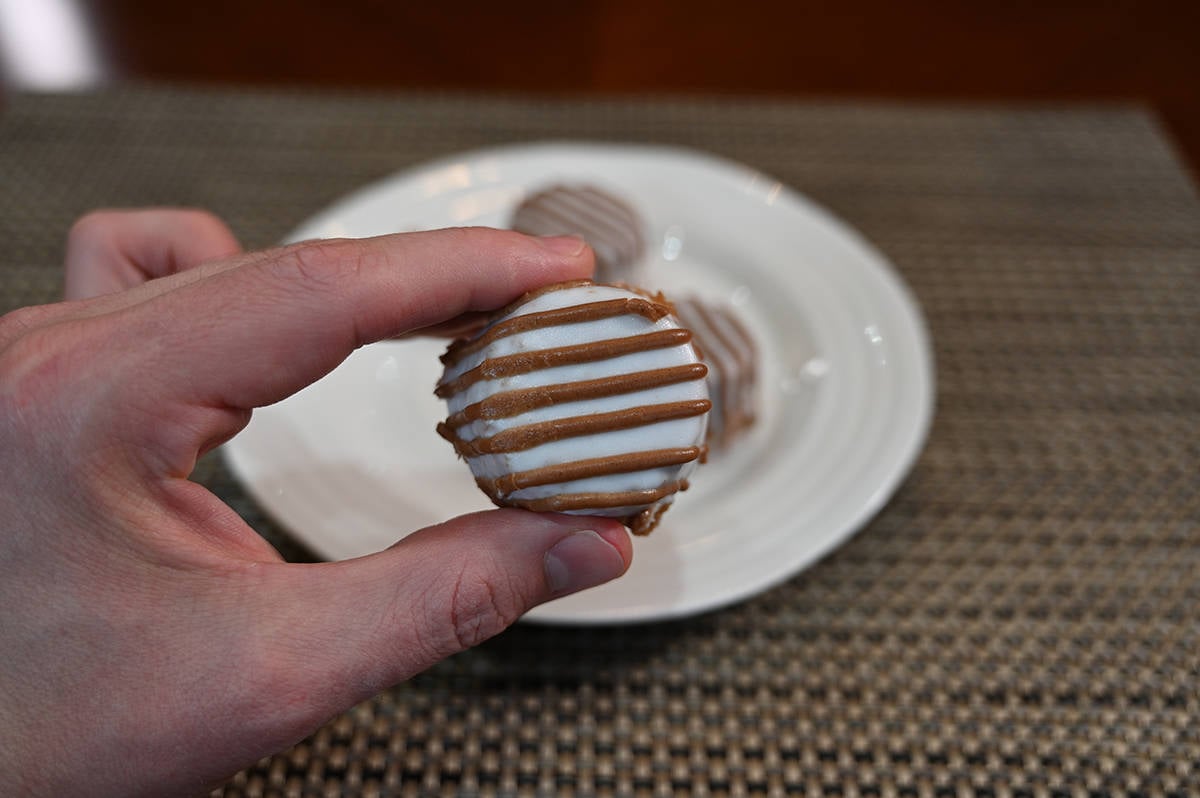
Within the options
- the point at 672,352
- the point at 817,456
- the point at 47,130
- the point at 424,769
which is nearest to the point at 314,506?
the point at 424,769

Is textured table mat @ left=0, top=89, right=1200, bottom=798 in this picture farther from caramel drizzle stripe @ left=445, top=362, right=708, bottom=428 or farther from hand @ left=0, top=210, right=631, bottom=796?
caramel drizzle stripe @ left=445, top=362, right=708, bottom=428

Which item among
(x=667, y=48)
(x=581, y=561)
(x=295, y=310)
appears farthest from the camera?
(x=667, y=48)

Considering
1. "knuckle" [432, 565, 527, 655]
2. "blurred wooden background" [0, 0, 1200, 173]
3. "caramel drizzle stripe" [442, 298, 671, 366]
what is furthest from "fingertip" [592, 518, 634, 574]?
"blurred wooden background" [0, 0, 1200, 173]

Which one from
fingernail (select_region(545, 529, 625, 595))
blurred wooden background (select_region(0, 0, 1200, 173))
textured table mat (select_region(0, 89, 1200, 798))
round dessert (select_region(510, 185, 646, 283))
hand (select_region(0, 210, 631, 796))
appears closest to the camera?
hand (select_region(0, 210, 631, 796))

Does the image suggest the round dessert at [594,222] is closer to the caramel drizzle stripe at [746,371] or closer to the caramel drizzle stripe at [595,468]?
the caramel drizzle stripe at [746,371]

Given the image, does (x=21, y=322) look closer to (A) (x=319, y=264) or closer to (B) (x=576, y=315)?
(A) (x=319, y=264)

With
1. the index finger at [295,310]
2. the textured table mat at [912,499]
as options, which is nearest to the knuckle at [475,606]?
the index finger at [295,310]

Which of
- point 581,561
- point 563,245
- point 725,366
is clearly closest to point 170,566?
point 581,561

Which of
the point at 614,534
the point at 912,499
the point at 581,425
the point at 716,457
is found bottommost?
the point at 912,499
